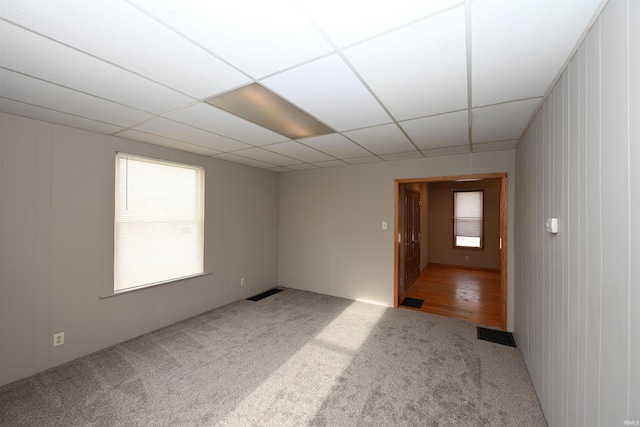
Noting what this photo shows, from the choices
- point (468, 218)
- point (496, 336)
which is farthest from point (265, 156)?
point (468, 218)

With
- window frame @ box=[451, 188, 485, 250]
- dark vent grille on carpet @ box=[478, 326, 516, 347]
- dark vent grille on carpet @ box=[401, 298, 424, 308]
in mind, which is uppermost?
window frame @ box=[451, 188, 485, 250]

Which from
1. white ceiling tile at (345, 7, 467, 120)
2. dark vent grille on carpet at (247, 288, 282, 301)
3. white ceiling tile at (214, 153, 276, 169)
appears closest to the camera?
white ceiling tile at (345, 7, 467, 120)

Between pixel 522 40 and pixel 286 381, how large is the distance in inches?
116

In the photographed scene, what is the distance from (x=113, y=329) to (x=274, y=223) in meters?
2.99

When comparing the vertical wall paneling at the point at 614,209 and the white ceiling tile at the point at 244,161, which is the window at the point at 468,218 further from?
the vertical wall paneling at the point at 614,209

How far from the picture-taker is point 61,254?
259cm

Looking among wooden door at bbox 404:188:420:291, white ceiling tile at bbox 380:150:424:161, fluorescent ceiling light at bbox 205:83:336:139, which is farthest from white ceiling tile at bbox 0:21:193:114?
wooden door at bbox 404:188:420:291

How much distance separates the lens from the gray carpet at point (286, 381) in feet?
6.31

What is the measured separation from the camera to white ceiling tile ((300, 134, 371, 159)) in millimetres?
3045

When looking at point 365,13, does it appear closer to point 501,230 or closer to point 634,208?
point 634,208

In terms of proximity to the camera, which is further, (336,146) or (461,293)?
(461,293)

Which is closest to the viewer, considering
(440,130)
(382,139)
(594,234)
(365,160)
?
(594,234)

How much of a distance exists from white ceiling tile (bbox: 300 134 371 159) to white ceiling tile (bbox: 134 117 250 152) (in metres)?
0.91

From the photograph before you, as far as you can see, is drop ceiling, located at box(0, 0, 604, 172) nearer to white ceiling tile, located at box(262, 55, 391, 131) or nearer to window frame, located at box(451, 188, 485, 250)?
white ceiling tile, located at box(262, 55, 391, 131)
